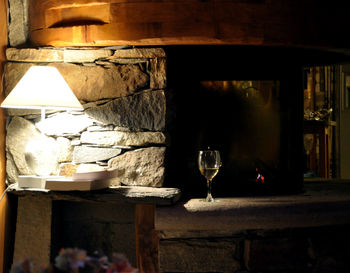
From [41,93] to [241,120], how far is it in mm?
1208

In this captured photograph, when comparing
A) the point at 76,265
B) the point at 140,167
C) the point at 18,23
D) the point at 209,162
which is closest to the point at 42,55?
the point at 18,23

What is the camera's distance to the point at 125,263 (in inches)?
33.5

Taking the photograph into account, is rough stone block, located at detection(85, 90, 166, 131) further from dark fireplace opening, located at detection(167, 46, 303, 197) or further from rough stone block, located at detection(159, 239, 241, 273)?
rough stone block, located at detection(159, 239, 241, 273)

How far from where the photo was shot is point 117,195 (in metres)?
2.09

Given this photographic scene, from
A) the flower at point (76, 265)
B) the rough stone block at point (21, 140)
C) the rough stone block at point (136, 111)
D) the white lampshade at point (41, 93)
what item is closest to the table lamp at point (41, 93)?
the white lampshade at point (41, 93)

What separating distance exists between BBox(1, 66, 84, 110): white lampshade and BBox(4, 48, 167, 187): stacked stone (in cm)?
24

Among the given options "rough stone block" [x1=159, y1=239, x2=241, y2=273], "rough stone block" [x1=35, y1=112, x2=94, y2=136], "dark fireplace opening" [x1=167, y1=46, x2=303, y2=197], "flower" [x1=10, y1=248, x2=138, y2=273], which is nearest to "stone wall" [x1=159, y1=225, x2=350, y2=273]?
"rough stone block" [x1=159, y1=239, x2=241, y2=273]

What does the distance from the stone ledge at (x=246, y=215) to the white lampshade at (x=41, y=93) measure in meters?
0.71

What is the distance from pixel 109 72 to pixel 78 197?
71cm

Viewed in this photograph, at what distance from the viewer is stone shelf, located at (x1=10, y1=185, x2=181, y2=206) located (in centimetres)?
206

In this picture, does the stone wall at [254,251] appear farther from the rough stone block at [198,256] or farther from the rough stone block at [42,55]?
the rough stone block at [42,55]

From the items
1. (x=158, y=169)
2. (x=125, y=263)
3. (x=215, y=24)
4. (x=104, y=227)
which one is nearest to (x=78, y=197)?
(x=104, y=227)

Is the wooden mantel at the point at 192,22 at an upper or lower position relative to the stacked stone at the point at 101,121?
upper

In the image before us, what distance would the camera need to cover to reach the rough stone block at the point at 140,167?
7.68 ft
